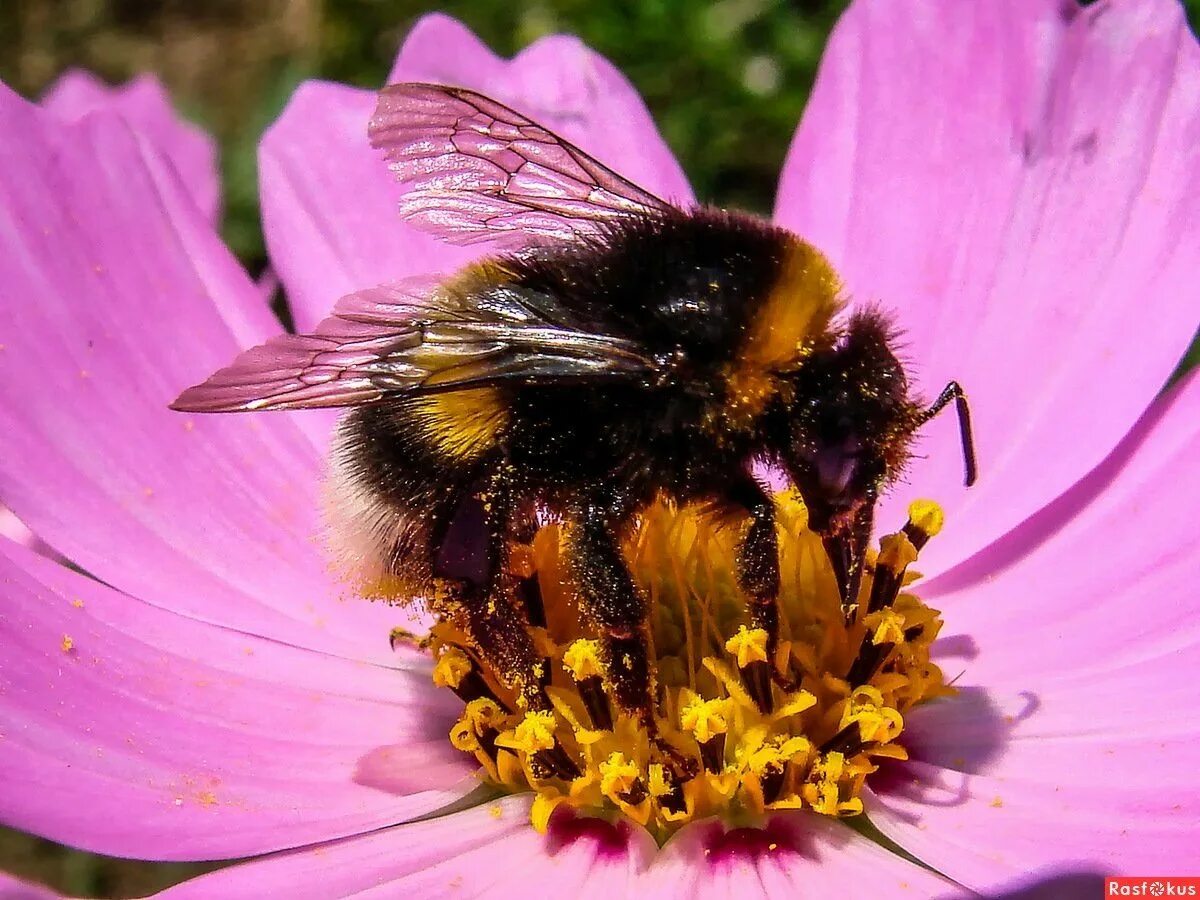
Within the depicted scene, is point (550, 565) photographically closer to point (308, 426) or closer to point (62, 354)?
point (308, 426)

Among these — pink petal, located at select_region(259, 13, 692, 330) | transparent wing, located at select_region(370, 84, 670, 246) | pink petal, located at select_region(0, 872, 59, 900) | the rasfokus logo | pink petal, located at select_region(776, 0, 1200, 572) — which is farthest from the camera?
pink petal, located at select_region(259, 13, 692, 330)

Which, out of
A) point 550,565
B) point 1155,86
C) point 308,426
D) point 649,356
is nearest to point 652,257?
point 649,356

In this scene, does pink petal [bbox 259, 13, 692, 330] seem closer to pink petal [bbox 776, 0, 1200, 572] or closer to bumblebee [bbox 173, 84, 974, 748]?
pink petal [bbox 776, 0, 1200, 572]

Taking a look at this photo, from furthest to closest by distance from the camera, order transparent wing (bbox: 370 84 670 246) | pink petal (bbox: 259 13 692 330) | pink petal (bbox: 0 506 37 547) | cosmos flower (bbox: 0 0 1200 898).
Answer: pink petal (bbox: 0 506 37 547) < pink petal (bbox: 259 13 692 330) < transparent wing (bbox: 370 84 670 246) < cosmos flower (bbox: 0 0 1200 898)

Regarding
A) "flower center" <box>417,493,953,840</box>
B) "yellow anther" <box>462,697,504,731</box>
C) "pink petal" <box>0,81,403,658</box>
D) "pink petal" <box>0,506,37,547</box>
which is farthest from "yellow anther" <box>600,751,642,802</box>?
"pink petal" <box>0,506,37,547</box>

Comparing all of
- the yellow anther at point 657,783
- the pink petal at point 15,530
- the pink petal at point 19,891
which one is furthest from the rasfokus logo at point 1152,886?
the pink petal at point 15,530

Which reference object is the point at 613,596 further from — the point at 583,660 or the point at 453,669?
the point at 453,669

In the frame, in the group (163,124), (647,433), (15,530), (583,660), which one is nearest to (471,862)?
(583,660)
